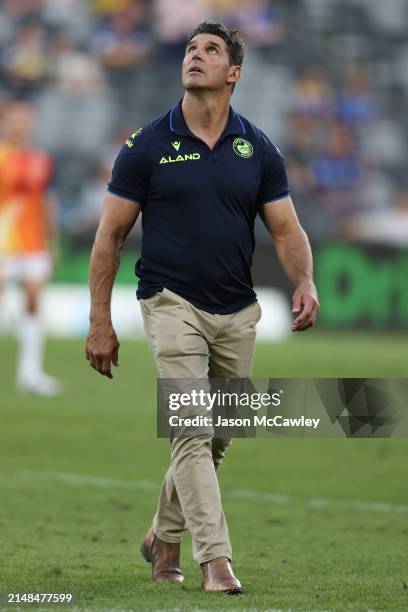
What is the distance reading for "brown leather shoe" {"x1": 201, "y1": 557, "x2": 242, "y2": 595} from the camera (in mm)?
5184

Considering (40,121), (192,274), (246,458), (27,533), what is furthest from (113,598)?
(40,121)

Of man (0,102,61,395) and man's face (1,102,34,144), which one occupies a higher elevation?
man's face (1,102,34,144)

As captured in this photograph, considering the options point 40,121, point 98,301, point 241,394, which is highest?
point 40,121

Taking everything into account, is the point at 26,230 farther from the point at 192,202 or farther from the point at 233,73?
the point at 192,202

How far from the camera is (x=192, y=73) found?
552 centimetres

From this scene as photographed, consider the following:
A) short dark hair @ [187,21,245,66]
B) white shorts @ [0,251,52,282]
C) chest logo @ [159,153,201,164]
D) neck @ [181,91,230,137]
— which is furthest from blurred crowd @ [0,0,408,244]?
chest logo @ [159,153,201,164]

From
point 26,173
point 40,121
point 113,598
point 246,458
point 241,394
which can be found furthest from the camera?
point 40,121

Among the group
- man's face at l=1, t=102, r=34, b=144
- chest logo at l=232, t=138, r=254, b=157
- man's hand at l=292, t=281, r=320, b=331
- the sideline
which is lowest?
the sideline

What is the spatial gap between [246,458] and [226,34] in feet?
17.5

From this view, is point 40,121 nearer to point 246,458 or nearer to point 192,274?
point 246,458

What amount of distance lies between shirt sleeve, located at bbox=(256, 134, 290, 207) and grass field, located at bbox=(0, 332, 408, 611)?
5.32 feet

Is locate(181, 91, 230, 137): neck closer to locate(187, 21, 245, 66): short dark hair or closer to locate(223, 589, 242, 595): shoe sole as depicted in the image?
locate(187, 21, 245, 66): short dark hair

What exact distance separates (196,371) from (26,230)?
9.87 metres

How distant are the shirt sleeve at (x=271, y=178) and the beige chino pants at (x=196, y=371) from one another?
468mm
